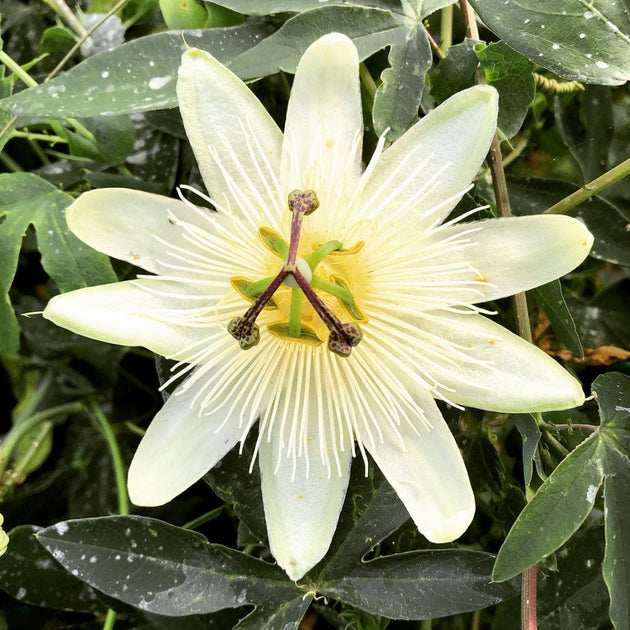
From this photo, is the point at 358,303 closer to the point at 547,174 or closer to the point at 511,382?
the point at 511,382

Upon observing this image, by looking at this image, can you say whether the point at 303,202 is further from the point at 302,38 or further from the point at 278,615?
the point at 278,615

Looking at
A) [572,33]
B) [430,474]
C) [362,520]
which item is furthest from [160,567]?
[572,33]

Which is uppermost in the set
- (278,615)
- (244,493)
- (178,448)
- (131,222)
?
(131,222)

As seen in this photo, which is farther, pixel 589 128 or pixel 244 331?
pixel 589 128

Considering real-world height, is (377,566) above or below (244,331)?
below

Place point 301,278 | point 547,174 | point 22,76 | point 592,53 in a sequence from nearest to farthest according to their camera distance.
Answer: point 301,278 < point 592,53 < point 22,76 < point 547,174

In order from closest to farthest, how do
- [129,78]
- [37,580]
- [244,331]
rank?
[244,331] < [129,78] < [37,580]

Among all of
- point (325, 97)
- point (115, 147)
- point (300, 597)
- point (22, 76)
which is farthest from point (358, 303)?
point (22, 76)

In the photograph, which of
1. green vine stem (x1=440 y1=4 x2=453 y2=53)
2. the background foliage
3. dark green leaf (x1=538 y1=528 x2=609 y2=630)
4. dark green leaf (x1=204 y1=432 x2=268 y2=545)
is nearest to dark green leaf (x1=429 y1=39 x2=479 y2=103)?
the background foliage
